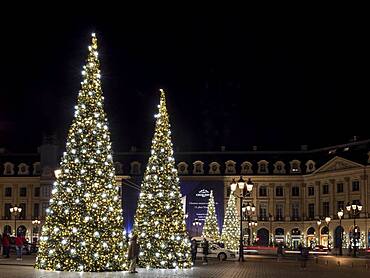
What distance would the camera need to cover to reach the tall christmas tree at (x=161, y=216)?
31.0m

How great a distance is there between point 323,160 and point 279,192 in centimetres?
859

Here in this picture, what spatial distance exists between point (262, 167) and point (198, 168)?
900cm

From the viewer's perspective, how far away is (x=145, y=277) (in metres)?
25.0

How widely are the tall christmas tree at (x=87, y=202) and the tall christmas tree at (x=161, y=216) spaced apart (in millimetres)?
3879

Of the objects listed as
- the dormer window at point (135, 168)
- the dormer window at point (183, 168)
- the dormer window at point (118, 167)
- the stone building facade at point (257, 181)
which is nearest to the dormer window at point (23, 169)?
the stone building facade at point (257, 181)

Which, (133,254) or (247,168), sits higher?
(247,168)

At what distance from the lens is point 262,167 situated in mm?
99562

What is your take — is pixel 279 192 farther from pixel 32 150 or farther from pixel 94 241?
pixel 94 241

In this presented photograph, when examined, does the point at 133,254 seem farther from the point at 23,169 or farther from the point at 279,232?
the point at 23,169

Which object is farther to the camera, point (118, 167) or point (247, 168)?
point (118, 167)

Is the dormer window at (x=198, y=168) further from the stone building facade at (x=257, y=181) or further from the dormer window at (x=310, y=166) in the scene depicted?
the dormer window at (x=310, y=166)

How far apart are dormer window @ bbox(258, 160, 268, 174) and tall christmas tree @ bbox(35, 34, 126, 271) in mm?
73327

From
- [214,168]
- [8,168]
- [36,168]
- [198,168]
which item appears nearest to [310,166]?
[214,168]

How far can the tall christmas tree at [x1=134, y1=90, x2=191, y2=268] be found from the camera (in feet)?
102
